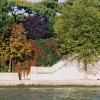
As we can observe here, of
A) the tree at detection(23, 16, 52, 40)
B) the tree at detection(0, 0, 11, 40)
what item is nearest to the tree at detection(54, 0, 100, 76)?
the tree at detection(0, 0, 11, 40)

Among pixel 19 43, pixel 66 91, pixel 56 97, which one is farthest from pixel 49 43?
pixel 56 97

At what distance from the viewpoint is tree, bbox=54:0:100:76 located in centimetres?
4581

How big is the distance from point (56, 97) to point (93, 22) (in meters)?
12.7

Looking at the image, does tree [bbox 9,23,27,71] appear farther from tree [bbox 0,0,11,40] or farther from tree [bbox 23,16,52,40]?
tree [bbox 23,16,52,40]

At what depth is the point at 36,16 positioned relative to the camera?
5597 centimetres

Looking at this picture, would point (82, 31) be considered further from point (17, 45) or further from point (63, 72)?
point (17, 45)

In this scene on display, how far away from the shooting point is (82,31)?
46.1 meters

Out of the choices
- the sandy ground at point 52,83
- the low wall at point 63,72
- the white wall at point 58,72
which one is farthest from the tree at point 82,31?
the sandy ground at point 52,83

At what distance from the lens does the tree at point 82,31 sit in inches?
1804

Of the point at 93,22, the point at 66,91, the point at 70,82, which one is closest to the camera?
the point at 66,91

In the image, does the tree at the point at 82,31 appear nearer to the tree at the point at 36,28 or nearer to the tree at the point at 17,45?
the tree at the point at 17,45

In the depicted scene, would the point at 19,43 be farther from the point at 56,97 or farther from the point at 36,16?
the point at 56,97

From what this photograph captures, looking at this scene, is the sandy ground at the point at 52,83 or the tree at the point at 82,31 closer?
the sandy ground at the point at 52,83

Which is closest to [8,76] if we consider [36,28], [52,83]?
[52,83]
